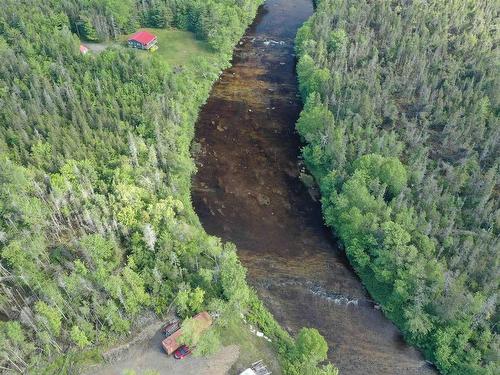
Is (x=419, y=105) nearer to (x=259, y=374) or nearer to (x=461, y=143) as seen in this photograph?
(x=461, y=143)

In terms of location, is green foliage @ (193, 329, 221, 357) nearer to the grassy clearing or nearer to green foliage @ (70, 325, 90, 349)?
the grassy clearing

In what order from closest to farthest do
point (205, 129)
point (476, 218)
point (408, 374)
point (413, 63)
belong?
1. point (408, 374)
2. point (476, 218)
3. point (205, 129)
4. point (413, 63)

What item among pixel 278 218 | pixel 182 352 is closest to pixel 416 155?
pixel 278 218

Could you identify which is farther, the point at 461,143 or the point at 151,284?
the point at 461,143

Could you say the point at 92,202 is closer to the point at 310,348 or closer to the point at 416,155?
the point at 310,348

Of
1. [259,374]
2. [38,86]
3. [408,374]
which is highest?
[38,86]

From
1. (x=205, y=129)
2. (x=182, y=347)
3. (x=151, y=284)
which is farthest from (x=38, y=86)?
(x=182, y=347)

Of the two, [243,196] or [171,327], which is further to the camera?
[243,196]

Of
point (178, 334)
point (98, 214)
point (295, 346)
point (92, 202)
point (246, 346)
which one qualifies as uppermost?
point (98, 214)
